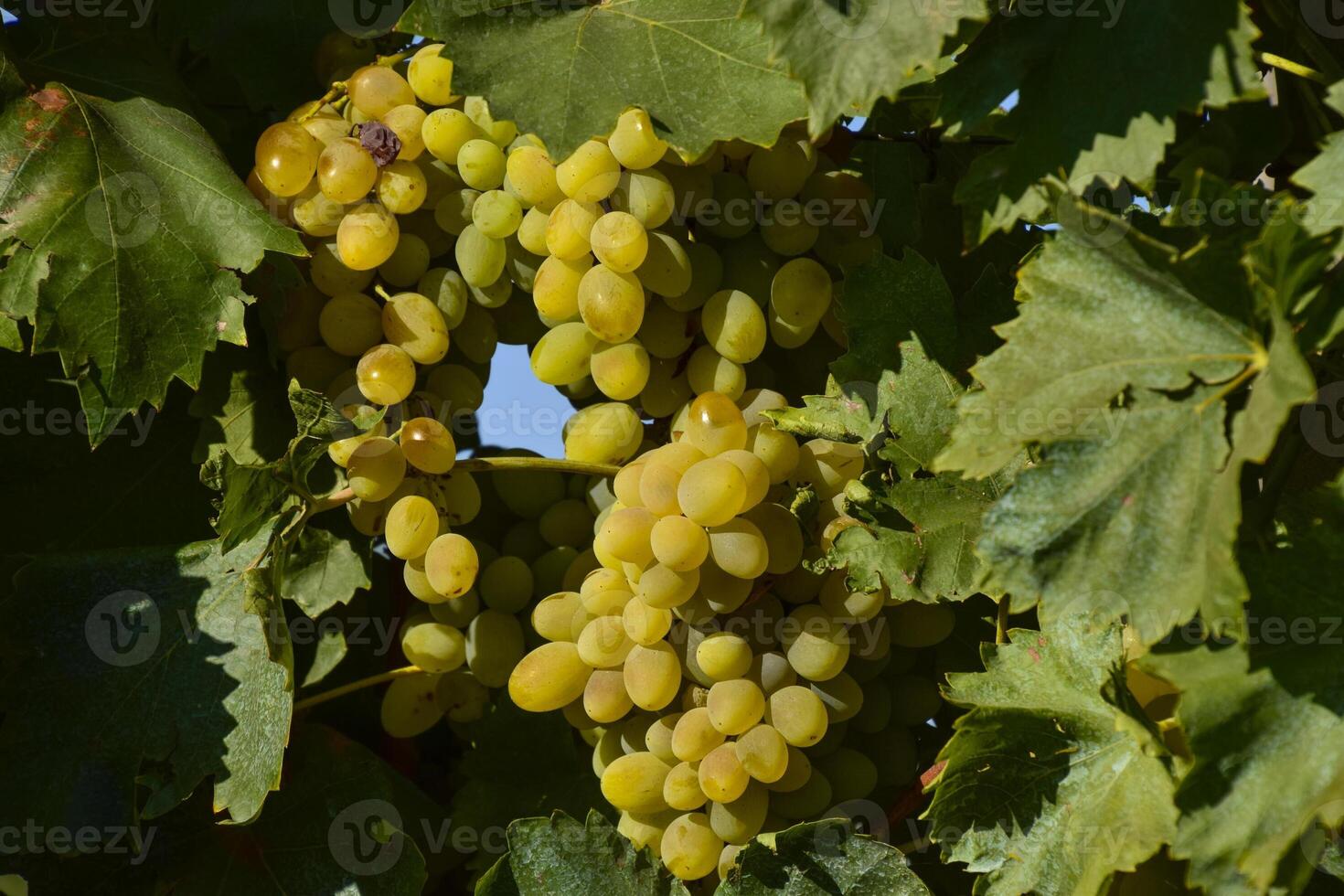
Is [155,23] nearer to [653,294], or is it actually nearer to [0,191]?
[0,191]

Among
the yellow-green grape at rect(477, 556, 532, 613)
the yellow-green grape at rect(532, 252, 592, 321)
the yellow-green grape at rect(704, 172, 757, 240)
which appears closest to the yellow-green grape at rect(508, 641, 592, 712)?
the yellow-green grape at rect(477, 556, 532, 613)

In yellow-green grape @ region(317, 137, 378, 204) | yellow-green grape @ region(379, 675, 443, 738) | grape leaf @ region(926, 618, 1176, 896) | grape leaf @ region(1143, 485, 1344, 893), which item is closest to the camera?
grape leaf @ region(1143, 485, 1344, 893)

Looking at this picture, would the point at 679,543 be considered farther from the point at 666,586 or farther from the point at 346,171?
the point at 346,171

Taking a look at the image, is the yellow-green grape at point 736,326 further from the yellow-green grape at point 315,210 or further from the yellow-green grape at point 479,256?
the yellow-green grape at point 315,210

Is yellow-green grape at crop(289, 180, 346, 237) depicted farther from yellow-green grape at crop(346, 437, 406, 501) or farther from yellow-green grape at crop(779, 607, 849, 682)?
yellow-green grape at crop(779, 607, 849, 682)

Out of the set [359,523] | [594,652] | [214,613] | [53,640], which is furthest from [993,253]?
[53,640]

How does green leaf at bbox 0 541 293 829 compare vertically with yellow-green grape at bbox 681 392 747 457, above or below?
below

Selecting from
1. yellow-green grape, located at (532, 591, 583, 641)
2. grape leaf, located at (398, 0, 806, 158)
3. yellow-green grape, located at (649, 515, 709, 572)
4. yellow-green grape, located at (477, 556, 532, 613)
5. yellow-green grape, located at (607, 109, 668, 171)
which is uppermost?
grape leaf, located at (398, 0, 806, 158)

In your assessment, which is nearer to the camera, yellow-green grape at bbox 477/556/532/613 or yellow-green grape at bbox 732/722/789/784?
yellow-green grape at bbox 732/722/789/784
